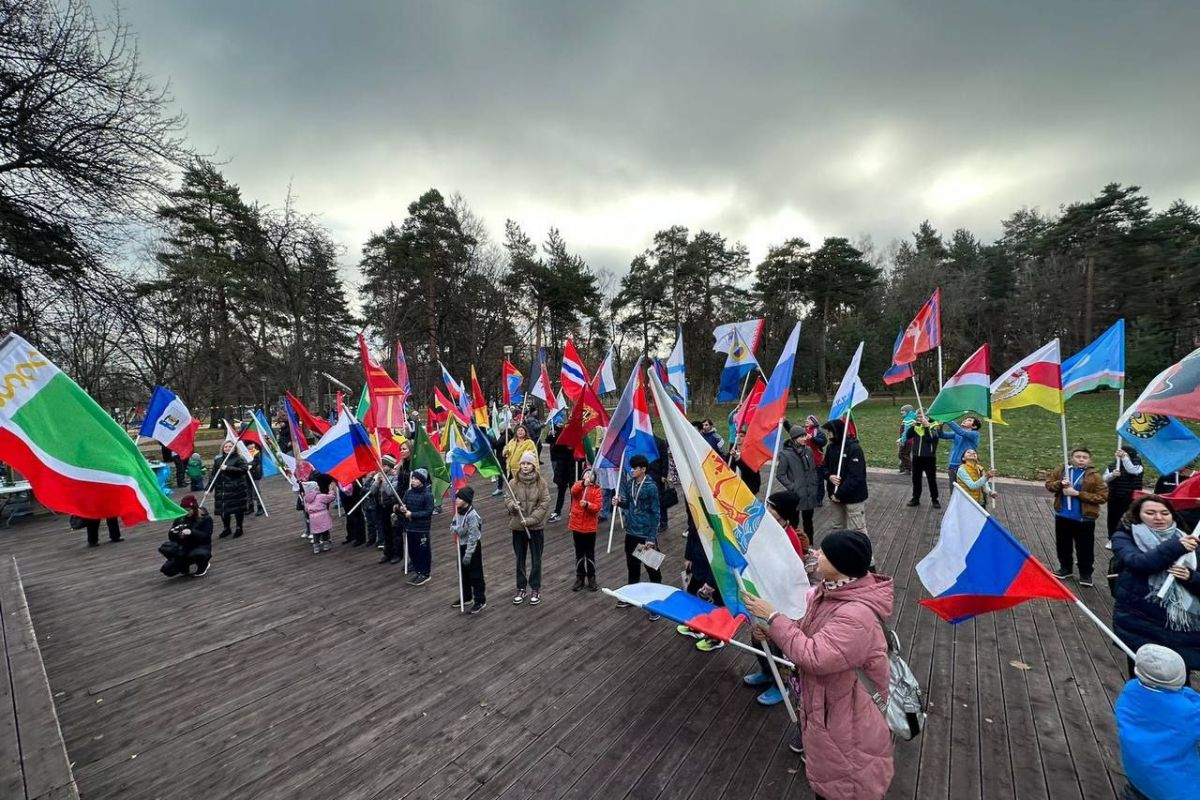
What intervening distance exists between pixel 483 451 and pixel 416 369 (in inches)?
1193

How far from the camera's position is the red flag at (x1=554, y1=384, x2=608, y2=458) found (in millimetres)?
8297

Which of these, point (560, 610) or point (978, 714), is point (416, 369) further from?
point (978, 714)

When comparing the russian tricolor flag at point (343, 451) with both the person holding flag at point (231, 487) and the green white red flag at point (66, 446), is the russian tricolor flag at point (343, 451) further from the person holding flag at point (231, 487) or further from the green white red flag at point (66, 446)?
the person holding flag at point (231, 487)

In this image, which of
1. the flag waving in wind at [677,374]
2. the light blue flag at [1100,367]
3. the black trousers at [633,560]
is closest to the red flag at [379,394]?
the black trousers at [633,560]

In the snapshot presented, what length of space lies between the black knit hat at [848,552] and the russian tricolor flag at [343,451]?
6.84 meters

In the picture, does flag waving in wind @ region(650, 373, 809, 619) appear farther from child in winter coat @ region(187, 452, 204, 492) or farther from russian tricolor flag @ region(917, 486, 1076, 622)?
child in winter coat @ region(187, 452, 204, 492)

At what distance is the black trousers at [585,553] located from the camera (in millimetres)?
6824

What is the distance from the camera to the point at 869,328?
40438 mm

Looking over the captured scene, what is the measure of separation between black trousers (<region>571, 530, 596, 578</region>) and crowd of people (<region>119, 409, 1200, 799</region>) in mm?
25

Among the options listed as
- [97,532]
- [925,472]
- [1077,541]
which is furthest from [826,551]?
[97,532]

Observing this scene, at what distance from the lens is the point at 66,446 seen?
11.8 ft

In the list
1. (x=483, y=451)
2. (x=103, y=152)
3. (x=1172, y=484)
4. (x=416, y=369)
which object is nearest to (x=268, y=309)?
(x=416, y=369)

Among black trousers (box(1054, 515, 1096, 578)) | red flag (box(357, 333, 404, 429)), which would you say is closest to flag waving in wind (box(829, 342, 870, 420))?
black trousers (box(1054, 515, 1096, 578))

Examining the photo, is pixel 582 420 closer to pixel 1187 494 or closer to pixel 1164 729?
pixel 1164 729
